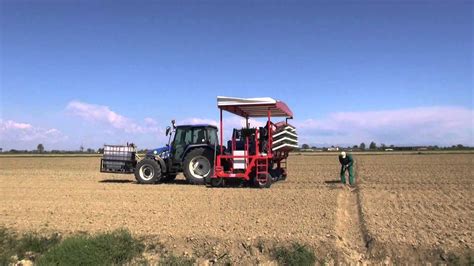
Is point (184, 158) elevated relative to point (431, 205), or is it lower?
elevated

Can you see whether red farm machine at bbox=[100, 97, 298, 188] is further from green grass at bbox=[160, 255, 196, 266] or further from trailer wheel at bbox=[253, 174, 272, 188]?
green grass at bbox=[160, 255, 196, 266]

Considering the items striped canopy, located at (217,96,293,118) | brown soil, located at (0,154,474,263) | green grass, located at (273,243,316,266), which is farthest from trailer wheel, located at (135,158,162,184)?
green grass, located at (273,243,316,266)

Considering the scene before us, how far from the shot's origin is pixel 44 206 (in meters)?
14.1

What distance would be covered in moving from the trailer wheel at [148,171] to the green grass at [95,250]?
10582 millimetres

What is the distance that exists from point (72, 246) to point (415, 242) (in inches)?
258

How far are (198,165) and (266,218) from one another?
8771 mm

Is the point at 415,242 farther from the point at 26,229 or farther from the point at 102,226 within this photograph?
the point at 26,229

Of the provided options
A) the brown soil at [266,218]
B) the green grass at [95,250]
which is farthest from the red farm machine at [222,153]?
the green grass at [95,250]

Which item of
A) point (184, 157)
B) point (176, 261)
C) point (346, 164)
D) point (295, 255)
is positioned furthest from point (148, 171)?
point (295, 255)

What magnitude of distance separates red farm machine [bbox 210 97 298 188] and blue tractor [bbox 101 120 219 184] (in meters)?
0.69

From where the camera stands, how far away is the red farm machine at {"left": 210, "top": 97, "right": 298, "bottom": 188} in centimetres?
1844

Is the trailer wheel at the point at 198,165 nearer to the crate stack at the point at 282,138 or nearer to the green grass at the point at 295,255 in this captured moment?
the crate stack at the point at 282,138

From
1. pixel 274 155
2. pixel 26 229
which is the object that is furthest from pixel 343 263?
pixel 274 155

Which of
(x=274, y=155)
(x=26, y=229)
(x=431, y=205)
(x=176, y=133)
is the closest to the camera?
(x=26, y=229)
